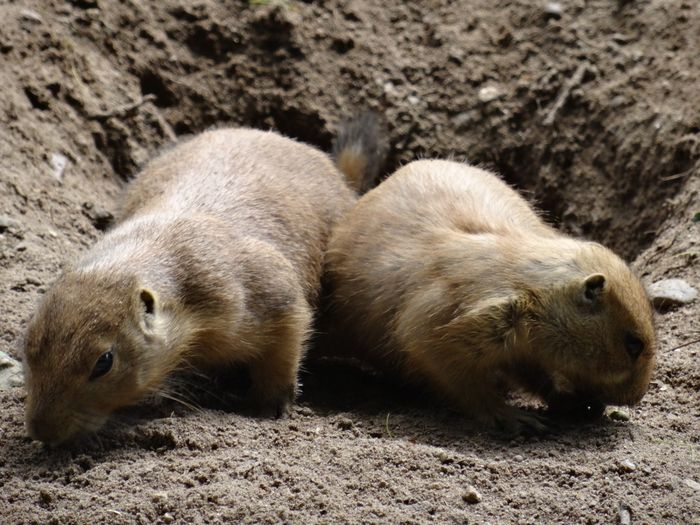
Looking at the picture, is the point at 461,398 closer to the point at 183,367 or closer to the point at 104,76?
the point at 183,367

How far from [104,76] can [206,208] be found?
276cm

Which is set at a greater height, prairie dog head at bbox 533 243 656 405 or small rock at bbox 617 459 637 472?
prairie dog head at bbox 533 243 656 405

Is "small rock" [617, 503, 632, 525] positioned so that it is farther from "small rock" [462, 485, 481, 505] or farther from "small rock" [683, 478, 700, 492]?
"small rock" [462, 485, 481, 505]

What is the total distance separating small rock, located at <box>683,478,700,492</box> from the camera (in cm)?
508

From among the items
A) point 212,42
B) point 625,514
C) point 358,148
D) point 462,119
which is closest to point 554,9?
point 462,119

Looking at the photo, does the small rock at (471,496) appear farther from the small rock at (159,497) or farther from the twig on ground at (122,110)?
the twig on ground at (122,110)

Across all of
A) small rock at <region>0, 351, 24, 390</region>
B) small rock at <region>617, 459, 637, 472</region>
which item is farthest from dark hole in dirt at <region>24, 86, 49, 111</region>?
small rock at <region>617, 459, 637, 472</region>

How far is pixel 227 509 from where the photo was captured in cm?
469

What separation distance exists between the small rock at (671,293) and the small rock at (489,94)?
9.28 ft

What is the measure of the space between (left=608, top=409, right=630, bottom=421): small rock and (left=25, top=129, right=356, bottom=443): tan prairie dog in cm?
203

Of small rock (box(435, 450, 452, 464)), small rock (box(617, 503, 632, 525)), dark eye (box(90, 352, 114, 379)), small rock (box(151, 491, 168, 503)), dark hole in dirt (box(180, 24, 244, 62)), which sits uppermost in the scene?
dark hole in dirt (box(180, 24, 244, 62))

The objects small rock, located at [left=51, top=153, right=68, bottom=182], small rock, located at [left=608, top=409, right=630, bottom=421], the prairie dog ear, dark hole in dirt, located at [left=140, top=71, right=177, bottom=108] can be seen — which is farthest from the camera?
dark hole in dirt, located at [left=140, top=71, right=177, bottom=108]

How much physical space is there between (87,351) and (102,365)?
14cm

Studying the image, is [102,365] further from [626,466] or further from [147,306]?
[626,466]
